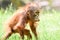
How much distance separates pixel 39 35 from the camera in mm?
4656

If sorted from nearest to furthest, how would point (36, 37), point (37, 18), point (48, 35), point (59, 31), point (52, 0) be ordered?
point (37, 18) → point (36, 37) → point (48, 35) → point (59, 31) → point (52, 0)

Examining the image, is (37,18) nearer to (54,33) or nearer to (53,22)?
(54,33)

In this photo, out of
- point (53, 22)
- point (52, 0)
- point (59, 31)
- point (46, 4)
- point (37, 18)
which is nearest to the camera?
point (37, 18)

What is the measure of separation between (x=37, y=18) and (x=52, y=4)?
23.3ft

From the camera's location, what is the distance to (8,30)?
13.8ft

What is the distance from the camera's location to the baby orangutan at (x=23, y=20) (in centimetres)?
403

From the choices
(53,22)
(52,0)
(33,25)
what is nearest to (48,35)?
(33,25)

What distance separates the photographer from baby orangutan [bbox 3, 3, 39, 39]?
4.03 metres

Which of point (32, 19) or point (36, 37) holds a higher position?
point (32, 19)

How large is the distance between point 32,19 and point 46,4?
21.6 feet

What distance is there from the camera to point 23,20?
4070 mm

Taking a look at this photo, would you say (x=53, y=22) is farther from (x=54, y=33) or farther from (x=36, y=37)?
(x=36, y=37)

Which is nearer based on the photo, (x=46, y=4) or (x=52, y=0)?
(x=46, y=4)

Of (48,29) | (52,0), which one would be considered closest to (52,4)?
(52,0)
